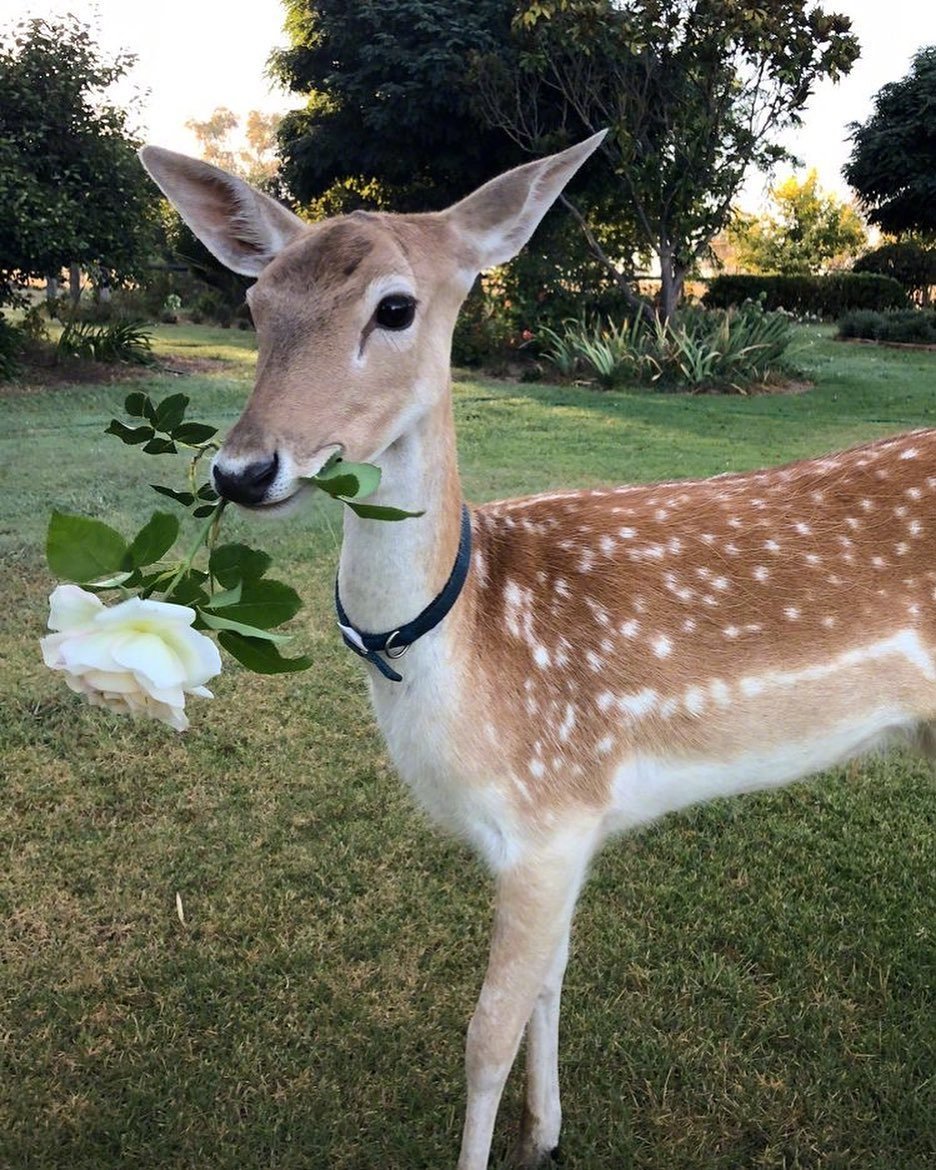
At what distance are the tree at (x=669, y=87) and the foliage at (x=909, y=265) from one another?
16620 mm

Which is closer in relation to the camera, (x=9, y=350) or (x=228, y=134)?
(x=9, y=350)

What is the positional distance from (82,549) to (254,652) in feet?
0.82

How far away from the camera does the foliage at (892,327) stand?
20.4 meters

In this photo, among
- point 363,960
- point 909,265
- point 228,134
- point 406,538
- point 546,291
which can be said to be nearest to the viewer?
point 406,538

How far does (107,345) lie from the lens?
41.6 feet

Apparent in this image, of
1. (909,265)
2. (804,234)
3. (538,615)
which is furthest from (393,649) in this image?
(804,234)

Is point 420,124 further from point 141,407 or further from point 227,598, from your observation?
point 227,598

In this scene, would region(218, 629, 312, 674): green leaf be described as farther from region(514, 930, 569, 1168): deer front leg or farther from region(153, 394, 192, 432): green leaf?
region(514, 930, 569, 1168): deer front leg

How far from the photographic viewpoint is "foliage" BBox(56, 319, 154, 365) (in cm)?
1248

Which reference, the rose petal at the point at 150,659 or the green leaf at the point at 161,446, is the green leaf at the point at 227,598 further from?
the green leaf at the point at 161,446

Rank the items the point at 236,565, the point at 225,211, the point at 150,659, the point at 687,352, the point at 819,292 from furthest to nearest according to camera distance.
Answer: the point at 819,292
the point at 687,352
the point at 225,211
the point at 236,565
the point at 150,659

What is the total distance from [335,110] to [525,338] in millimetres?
5747

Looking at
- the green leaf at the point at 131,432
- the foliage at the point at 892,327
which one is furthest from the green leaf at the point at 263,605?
the foliage at the point at 892,327

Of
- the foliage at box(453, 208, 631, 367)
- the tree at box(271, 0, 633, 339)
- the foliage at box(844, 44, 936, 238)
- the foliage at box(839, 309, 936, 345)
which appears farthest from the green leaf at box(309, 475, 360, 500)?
the foliage at box(844, 44, 936, 238)
